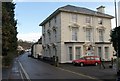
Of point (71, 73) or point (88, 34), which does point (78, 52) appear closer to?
point (88, 34)

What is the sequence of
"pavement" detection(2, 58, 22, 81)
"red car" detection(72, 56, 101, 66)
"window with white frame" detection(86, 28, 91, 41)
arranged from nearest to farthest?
"pavement" detection(2, 58, 22, 81) → "red car" detection(72, 56, 101, 66) → "window with white frame" detection(86, 28, 91, 41)

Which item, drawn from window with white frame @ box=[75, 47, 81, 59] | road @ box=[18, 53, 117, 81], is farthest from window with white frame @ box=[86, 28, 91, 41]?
road @ box=[18, 53, 117, 81]

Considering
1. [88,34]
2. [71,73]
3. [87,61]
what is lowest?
[71,73]

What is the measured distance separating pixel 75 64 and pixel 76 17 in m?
9.87

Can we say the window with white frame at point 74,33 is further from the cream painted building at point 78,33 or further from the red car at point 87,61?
the red car at point 87,61

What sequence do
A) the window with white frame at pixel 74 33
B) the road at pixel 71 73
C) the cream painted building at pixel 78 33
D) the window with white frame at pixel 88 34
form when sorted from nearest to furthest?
1. the road at pixel 71 73
2. the cream painted building at pixel 78 33
3. the window with white frame at pixel 74 33
4. the window with white frame at pixel 88 34

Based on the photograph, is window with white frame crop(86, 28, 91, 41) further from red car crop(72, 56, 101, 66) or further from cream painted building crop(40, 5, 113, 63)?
red car crop(72, 56, 101, 66)

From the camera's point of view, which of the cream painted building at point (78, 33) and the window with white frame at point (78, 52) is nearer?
the cream painted building at point (78, 33)

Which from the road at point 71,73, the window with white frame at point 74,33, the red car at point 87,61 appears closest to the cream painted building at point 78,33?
the window with white frame at point 74,33

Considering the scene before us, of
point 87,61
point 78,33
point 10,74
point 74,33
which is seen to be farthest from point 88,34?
point 10,74

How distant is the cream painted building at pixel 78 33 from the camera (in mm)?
47688

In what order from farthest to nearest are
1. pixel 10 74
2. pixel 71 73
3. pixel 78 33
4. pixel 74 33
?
pixel 78 33 → pixel 74 33 → pixel 71 73 → pixel 10 74

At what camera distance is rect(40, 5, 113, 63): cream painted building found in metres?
47.7

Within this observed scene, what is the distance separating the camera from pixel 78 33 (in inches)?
1933
